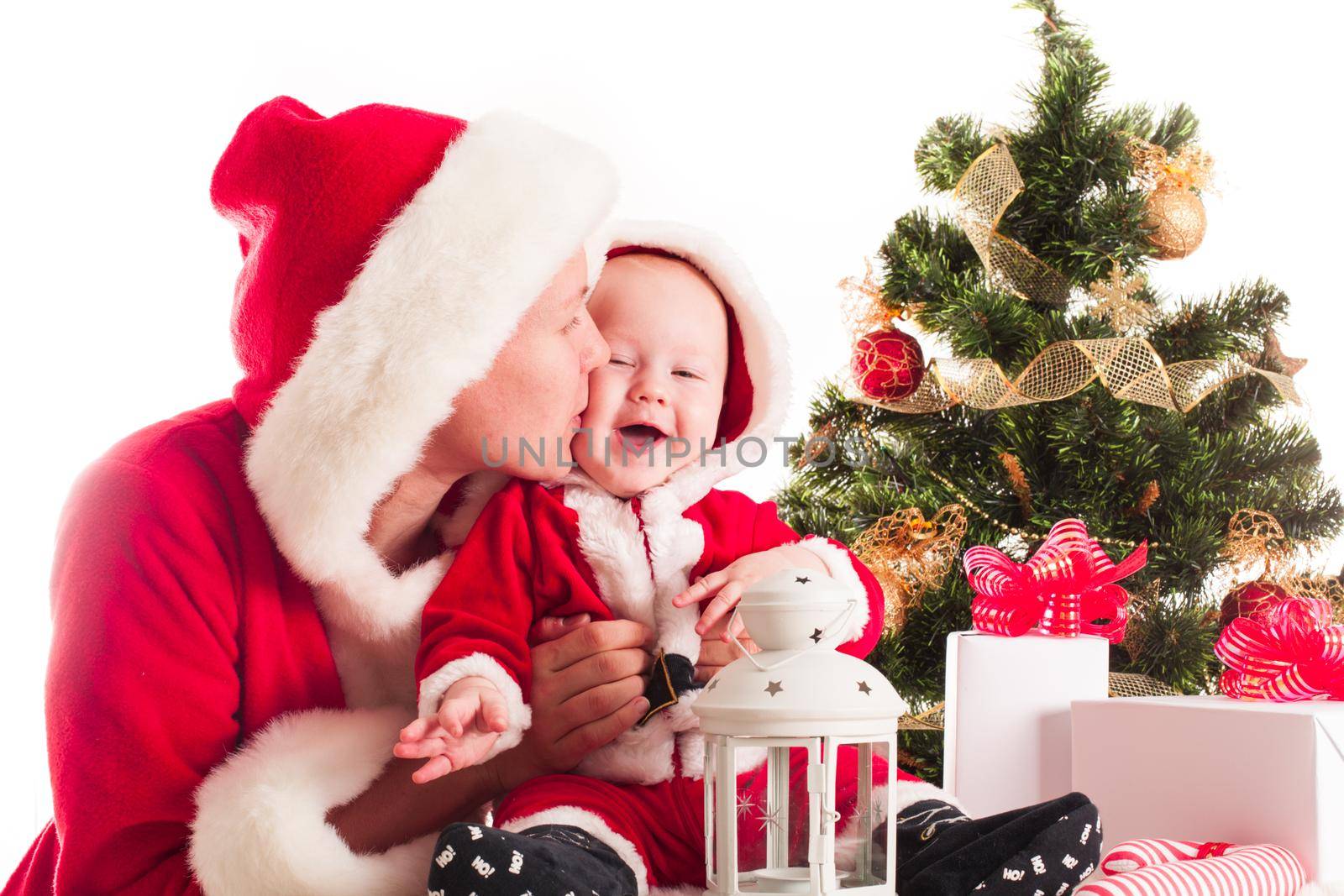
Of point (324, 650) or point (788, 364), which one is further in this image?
point (788, 364)

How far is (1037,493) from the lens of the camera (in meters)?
1.89

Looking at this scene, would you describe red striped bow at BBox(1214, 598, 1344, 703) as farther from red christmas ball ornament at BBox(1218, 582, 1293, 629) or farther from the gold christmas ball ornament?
the gold christmas ball ornament

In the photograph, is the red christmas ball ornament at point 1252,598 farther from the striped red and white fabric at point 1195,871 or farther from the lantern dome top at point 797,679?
the lantern dome top at point 797,679

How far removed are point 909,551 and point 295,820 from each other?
1.06 metres

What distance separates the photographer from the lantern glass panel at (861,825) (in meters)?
1.02

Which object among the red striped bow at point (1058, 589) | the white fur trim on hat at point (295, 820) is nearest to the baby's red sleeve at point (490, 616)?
the white fur trim on hat at point (295, 820)

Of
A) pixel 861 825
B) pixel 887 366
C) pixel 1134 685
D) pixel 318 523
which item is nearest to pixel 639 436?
pixel 318 523

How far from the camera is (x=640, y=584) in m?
1.27

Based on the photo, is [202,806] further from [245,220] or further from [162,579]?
[245,220]

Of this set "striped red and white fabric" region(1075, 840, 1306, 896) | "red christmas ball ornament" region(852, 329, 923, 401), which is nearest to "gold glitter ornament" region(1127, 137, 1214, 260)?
"red christmas ball ornament" region(852, 329, 923, 401)

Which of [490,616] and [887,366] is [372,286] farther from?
[887,366]

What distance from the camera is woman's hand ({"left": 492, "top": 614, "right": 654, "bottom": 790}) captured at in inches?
46.2

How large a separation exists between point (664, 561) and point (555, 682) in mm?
186

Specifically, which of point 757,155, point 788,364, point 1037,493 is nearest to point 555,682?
point 788,364
